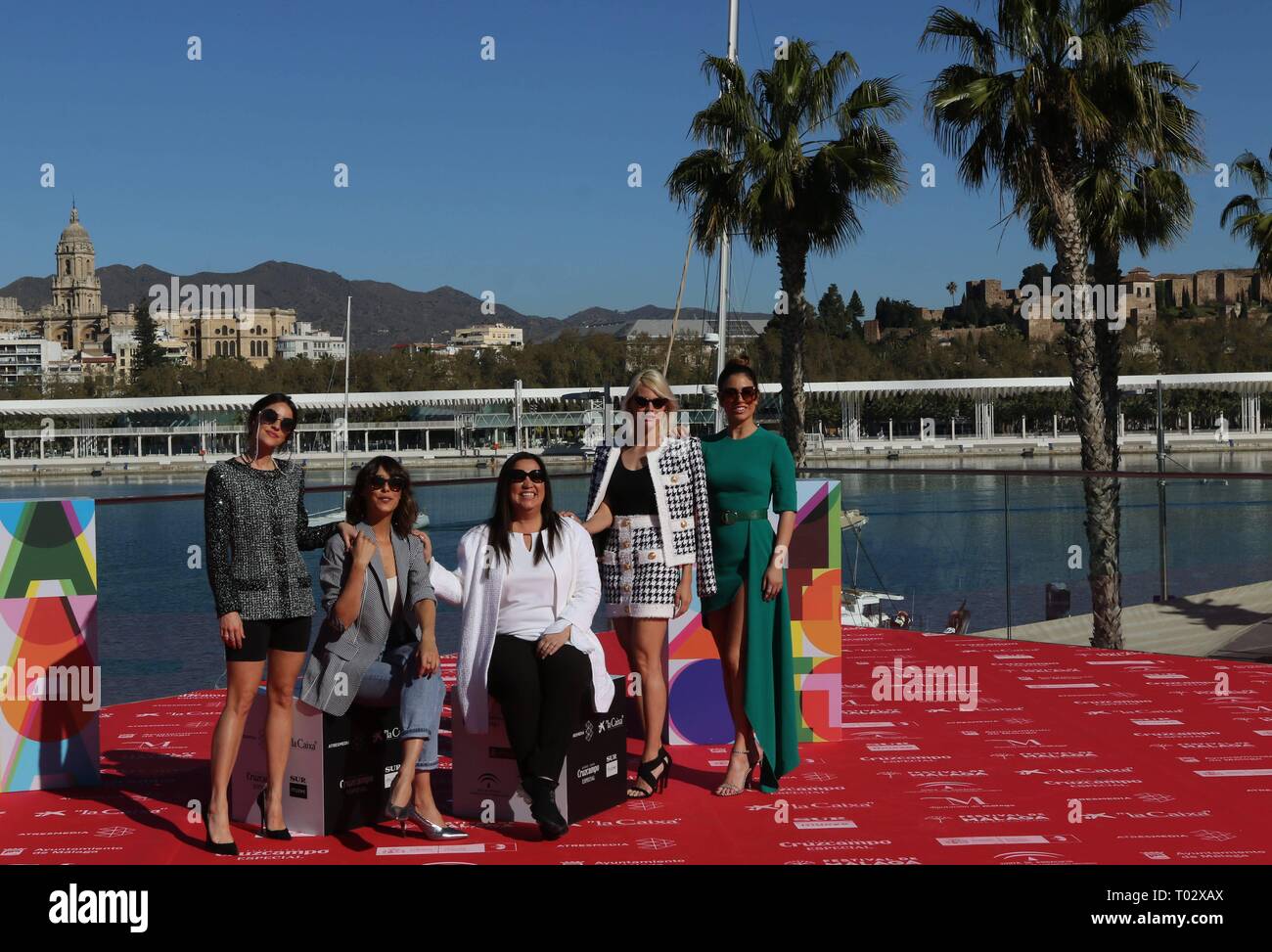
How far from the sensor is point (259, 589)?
388cm

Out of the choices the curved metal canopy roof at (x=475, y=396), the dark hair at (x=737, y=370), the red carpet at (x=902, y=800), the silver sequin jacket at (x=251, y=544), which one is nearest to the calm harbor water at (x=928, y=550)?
the red carpet at (x=902, y=800)

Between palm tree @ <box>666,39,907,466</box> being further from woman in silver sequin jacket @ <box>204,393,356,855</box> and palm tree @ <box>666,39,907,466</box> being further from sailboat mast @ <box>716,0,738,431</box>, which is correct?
woman in silver sequin jacket @ <box>204,393,356,855</box>

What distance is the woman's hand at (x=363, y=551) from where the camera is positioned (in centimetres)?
401

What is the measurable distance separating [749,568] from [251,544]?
1630mm

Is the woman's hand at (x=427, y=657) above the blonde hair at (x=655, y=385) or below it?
below

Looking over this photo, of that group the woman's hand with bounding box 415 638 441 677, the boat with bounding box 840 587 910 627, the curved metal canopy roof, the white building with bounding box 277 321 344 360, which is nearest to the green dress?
the woman's hand with bounding box 415 638 441 677

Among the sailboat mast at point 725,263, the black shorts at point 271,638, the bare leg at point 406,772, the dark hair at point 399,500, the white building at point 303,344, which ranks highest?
the white building at point 303,344

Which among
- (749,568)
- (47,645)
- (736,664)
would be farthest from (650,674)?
(47,645)

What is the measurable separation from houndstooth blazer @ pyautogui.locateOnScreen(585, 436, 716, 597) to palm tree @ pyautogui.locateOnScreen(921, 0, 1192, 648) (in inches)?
402
